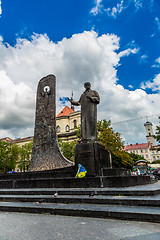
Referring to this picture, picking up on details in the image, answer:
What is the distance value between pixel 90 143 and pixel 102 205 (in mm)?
3188

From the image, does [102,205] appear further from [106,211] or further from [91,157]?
[91,157]

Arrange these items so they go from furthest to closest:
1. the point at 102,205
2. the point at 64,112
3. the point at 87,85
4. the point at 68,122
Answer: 1. the point at 64,112
2. the point at 68,122
3. the point at 87,85
4. the point at 102,205

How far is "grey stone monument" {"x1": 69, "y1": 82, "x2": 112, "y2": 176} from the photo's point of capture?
21.6ft

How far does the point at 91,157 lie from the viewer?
6.66 m

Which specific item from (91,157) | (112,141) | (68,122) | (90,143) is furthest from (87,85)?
(68,122)

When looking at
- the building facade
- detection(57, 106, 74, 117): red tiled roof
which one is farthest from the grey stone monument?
detection(57, 106, 74, 117): red tiled roof

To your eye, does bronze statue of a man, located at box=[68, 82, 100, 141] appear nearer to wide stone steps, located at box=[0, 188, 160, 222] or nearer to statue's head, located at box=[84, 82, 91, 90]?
statue's head, located at box=[84, 82, 91, 90]

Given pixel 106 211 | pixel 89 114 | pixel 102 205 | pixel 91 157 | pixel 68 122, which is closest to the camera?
pixel 106 211

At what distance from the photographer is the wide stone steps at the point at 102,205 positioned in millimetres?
3167

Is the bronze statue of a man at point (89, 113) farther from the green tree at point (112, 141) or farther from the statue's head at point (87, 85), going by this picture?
the green tree at point (112, 141)

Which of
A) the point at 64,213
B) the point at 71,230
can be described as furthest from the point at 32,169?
the point at 71,230

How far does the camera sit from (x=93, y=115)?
7.83 m

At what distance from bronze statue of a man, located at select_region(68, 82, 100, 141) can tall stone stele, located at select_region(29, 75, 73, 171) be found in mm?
2879

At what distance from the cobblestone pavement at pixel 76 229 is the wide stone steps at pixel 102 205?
16cm
